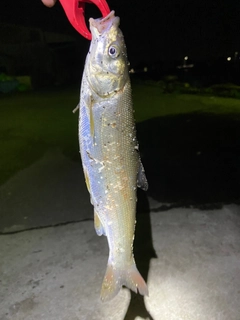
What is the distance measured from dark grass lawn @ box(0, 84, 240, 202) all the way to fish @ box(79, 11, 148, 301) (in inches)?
109

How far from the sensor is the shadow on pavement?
4.66 m

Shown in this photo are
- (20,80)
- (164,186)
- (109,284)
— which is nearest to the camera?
(109,284)

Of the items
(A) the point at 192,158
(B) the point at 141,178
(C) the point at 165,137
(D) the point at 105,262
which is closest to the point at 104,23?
(B) the point at 141,178

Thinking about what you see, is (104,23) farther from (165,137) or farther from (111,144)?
(165,137)

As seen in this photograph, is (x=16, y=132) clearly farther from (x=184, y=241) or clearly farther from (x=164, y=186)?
(x=184, y=241)

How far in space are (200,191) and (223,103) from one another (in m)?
6.97

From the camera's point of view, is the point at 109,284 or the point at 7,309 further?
the point at 7,309

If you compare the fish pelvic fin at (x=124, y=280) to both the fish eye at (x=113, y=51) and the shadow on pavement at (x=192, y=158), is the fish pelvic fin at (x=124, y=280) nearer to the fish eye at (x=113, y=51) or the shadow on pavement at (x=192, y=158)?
the fish eye at (x=113, y=51)

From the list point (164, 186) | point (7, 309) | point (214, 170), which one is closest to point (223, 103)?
point (214, 170)

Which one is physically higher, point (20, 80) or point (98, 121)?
point (98, 121)

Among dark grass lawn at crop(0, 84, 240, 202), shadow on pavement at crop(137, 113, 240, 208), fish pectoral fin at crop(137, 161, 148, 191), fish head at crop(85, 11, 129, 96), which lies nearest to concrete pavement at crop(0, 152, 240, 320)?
shadow on pavement at crop(137, 113, 240, 208)

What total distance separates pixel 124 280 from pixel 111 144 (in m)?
0.72

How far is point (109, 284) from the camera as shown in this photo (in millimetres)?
1854

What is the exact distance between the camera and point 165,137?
A: 7.52 m
